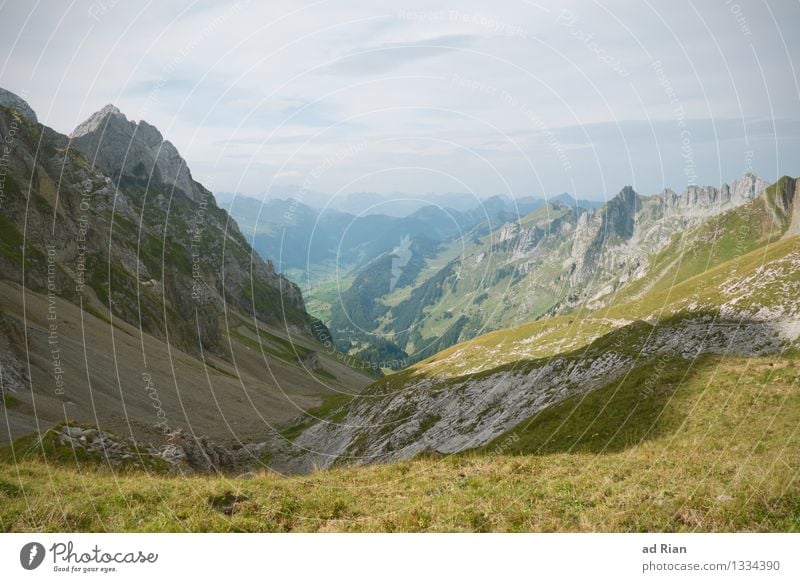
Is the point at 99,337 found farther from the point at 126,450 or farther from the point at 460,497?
the point at 460,497

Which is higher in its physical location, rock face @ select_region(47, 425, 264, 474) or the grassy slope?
the grassy slope

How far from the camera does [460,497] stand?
17.2 metres

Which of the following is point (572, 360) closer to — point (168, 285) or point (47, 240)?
point (47, 240)

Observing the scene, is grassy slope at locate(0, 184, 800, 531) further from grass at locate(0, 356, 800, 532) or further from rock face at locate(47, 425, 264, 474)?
rock face at locate(47, 425, 264, 474)

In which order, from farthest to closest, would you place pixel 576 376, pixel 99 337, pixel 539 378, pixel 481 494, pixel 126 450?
pixel 99 337, pixel 539 378, pixel 576 376, pixel 126 450, pixel 481 494

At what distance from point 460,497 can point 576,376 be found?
117 feet

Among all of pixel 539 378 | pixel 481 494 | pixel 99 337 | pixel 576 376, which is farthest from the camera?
pixel 99 337

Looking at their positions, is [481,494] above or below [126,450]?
above

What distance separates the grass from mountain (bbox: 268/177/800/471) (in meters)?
12.2

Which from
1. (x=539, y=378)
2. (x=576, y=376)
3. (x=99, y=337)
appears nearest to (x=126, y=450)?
(x=539, y=378)

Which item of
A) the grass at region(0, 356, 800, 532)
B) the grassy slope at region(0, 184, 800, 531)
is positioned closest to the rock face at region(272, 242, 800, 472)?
the grassy slope at region(0, 184, 800, 531)

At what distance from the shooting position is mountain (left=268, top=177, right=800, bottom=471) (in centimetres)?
3966

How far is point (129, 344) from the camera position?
111000 mm

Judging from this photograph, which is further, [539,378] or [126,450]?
[539,378]
